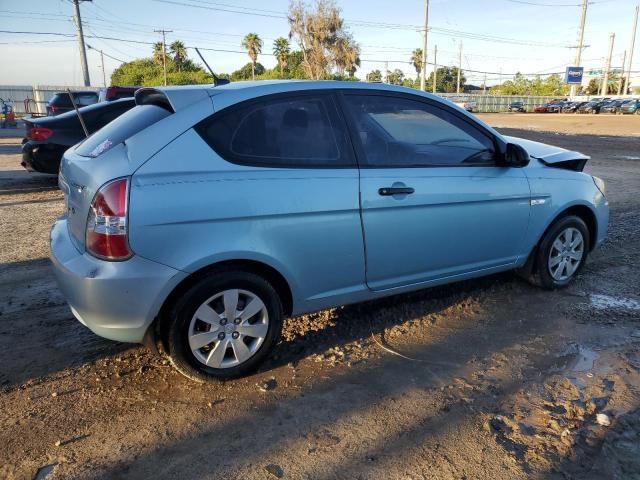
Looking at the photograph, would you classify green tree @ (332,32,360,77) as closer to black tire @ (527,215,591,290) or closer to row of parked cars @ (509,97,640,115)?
row of parked cars @ (509,97,640,115)

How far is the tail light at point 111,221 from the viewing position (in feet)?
8.80

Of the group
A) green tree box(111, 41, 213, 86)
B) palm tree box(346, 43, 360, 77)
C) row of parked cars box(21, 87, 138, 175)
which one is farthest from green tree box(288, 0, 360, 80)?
row of parked cars box(21, 87, 138, 175)

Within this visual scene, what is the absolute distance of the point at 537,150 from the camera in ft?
15.1

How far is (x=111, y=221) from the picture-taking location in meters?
2.69

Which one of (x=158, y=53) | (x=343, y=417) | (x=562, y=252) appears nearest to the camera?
(x=343, y=417)

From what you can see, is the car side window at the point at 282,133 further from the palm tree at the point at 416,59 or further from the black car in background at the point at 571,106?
the palm tree at the point at 416,59

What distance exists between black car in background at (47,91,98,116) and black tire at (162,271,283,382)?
41.0ft

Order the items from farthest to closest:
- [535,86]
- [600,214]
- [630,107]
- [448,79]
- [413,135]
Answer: [448,79]
[535,86]
[630,107]
[600,214]
[413,135]

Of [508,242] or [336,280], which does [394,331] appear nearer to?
[336,280]

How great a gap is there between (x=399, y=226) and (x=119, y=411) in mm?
2017

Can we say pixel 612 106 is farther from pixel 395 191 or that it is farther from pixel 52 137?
pixel 395 191

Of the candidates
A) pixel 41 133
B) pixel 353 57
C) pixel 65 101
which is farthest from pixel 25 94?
pixel 41 133

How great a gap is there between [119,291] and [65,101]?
45.4 ft

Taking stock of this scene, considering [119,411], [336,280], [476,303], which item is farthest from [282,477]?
[476,303]
